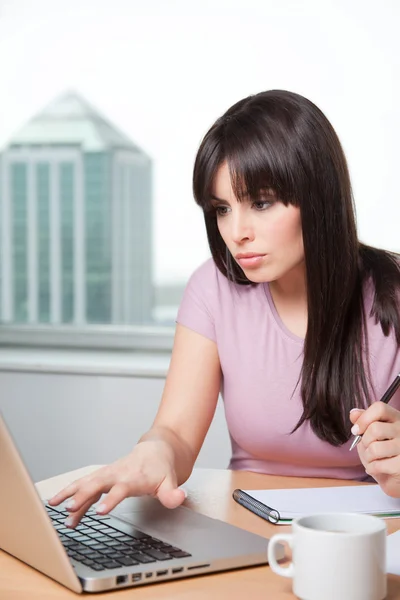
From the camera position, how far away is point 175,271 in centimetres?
252

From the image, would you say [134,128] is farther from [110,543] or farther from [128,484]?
[110,543]

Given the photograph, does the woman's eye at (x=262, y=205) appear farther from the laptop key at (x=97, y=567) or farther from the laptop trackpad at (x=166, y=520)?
the laptop key at (x=97, y=567)

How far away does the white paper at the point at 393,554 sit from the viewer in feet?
2.63

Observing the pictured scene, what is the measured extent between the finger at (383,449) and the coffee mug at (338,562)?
331 millimetres

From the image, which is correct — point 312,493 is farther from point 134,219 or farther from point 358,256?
point 134,219

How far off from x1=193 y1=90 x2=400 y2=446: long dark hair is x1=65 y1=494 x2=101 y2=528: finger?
539 mm

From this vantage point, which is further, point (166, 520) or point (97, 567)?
point (166, 520)

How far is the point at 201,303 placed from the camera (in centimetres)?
153

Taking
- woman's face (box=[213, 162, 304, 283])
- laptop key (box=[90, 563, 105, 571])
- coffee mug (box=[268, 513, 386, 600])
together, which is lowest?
laptop key (box=[90, 563, 105, 571])

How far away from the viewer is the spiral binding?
1004mm

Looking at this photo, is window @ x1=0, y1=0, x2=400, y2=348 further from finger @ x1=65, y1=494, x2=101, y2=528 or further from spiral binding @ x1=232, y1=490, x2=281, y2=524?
finger @ x1=65, y1=494, x2=101, y2=528

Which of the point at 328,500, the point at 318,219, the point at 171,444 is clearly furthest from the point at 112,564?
the point at 318,219

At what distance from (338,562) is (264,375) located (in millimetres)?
779

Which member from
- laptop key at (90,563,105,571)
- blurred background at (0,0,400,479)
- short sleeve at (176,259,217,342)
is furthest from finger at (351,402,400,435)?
blurred background at (0,0,400,479)
